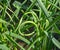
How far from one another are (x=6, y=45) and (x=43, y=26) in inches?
6.9

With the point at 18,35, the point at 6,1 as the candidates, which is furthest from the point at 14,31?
the point at 6,1

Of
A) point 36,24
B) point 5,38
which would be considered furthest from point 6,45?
point 36,24

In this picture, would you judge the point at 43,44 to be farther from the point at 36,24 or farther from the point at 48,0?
the point at 48,0

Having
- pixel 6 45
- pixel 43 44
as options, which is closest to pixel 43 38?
pixel 43 44

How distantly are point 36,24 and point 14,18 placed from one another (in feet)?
0.52

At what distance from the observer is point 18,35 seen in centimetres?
86

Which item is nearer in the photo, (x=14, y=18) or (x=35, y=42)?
(x=35, y=42)

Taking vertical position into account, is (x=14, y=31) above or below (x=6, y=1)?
below

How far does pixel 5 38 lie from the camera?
88 centimetres

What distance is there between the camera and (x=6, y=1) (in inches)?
36.6

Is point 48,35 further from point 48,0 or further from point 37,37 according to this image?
point 48,0

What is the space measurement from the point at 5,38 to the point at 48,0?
26cm

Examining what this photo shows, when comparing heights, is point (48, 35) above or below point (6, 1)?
below

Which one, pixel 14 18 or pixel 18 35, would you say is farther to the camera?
pixel 14 18
